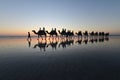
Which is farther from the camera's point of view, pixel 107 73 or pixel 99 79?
pixel 107 73

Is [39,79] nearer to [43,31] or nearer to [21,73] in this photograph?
[21,73]

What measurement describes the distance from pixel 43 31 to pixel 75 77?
167 ft

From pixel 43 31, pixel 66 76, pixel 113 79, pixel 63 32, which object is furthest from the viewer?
pixel 63 32

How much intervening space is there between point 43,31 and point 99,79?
5125 cm

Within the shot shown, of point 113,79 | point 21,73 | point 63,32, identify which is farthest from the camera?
point 63,32

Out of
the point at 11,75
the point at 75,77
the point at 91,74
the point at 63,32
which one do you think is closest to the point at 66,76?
the point at 75,77

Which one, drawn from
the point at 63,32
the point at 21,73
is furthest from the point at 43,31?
the point at 21,73

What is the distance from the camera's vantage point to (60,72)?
9539mm

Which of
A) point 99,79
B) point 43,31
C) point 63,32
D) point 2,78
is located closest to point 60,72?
point 99,79

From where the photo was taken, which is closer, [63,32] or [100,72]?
[100,72]

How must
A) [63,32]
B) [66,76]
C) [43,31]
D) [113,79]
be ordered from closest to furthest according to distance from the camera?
[113,79]
[66,76]
[43,31]
[63,32]

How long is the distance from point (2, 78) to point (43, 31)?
5057 centimetres

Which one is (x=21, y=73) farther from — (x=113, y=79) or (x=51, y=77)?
(x=113, y=79)

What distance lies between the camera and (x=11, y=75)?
893cm
